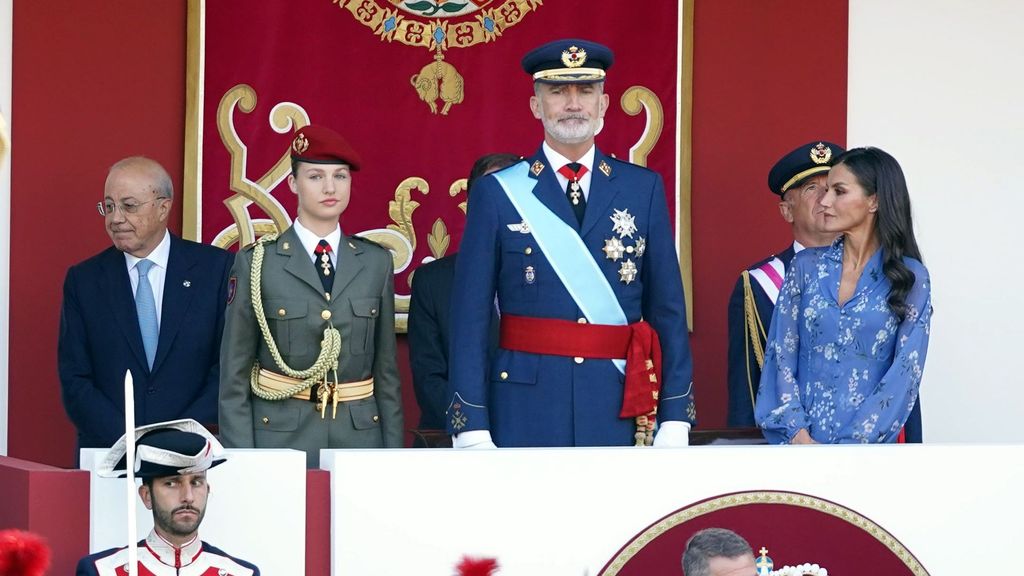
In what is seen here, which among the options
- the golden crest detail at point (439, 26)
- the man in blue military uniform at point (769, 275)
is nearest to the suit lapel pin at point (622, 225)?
the man in blue military uniform at point (769, 275)

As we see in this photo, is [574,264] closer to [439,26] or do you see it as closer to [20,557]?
[20,557]

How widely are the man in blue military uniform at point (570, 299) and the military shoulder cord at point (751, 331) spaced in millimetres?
1080

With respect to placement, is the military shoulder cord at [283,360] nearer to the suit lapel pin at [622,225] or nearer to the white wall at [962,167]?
the suit lapel pin at [622,225]

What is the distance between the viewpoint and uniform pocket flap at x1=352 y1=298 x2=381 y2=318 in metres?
4.84

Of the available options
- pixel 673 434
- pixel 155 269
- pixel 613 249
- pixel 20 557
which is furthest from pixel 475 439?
pixel 155 269

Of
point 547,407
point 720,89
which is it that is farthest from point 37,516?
point 720,89

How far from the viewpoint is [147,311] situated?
5.62 m

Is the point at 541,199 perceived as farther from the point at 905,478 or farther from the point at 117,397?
the point at 117,397

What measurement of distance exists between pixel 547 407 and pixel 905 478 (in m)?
0.96

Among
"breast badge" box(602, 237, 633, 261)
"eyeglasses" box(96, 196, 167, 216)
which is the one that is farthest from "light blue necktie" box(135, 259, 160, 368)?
"breast badge" box(602, 237, 633, 261)

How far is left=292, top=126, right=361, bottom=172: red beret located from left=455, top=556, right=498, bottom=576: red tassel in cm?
130

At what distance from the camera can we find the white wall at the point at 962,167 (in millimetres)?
6609

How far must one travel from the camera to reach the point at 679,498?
423 centimetres

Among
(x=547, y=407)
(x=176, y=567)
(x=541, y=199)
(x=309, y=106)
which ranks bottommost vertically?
(x=176, y=567)
